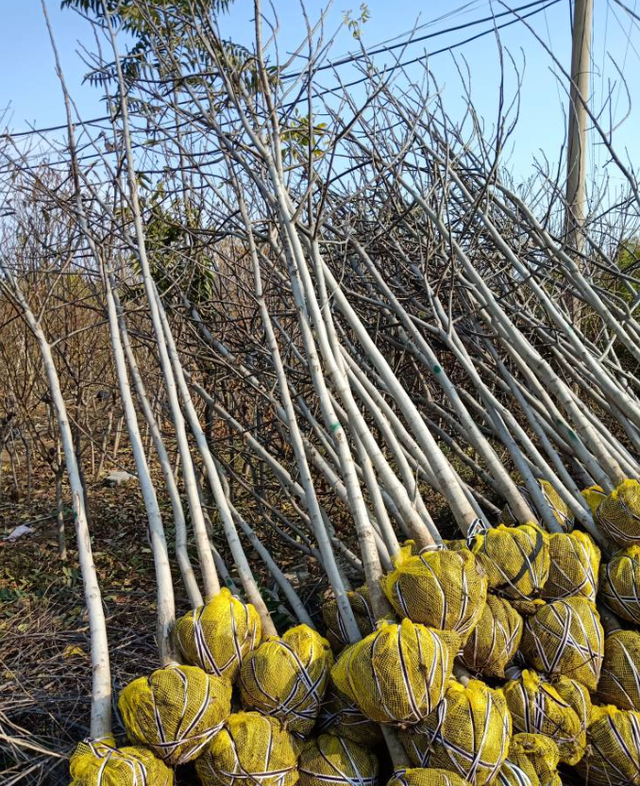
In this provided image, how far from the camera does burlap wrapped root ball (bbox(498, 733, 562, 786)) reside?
1.85 metres

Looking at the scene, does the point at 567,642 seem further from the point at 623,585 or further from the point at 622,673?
the point at 623,585

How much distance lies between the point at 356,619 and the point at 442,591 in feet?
1.46

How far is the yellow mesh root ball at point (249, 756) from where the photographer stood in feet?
5.87

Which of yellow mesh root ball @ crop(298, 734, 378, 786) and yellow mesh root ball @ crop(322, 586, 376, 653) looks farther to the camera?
yellow mesh root ball @ crop(322, 586, 376, 653)

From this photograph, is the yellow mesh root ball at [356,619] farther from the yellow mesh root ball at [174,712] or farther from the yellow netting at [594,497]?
the yellow netting at [594,497]

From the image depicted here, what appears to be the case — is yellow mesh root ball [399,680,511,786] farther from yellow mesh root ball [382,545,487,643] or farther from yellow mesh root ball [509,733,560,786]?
yellow mesh root ball [382,545,487,643]

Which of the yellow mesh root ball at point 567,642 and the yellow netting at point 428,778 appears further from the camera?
the yellow mesh root ball at point 567,642

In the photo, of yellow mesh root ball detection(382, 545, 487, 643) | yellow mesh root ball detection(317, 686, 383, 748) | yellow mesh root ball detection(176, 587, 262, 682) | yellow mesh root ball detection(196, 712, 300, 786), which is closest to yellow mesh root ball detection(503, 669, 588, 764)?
yellow mesh root ball detection(382, 545, 487, 643)

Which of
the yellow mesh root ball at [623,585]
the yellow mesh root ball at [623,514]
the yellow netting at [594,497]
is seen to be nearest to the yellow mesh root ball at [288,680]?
the yellow mesh root ball at [623,585]

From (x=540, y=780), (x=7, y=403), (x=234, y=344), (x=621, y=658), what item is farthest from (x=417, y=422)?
(x=7, y=403)

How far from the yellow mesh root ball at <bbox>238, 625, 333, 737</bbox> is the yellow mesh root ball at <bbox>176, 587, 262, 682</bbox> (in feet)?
0.16

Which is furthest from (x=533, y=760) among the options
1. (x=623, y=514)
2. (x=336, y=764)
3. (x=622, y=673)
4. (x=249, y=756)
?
(x=623, y=514)

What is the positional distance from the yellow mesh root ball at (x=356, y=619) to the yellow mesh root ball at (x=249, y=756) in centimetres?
42

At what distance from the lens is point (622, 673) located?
2148 mm
